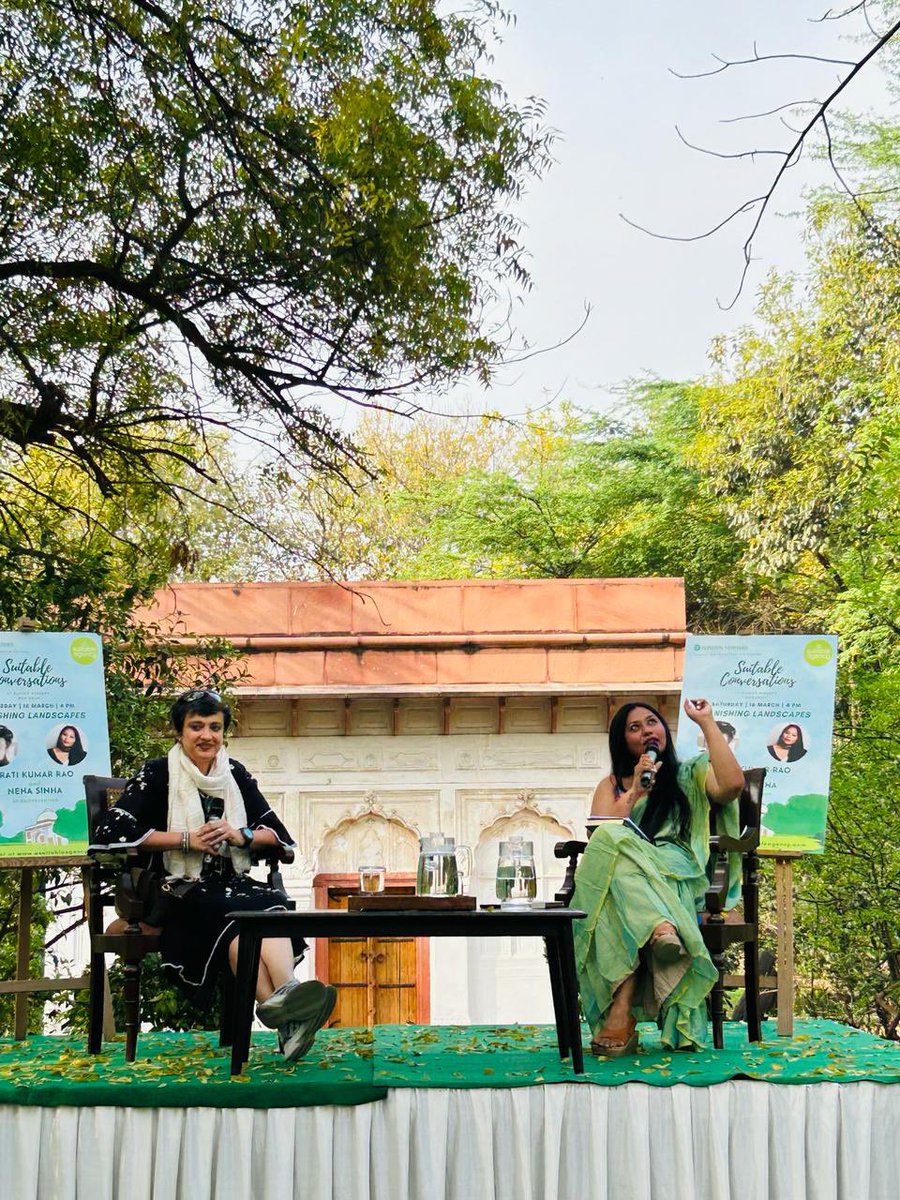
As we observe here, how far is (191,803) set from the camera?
434 cm

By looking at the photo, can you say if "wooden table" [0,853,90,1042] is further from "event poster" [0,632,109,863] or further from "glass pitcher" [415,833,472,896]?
"glass pitcher" [415,833,472,896]

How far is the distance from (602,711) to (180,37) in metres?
5.67

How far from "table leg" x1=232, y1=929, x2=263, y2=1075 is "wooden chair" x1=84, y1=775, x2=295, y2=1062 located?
0.44 m

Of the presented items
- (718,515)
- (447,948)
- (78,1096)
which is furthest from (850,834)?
(78,1096)

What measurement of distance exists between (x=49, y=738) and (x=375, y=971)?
209 inches

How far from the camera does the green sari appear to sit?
3.94 meters

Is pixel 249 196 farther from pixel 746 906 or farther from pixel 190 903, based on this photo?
pixel 746 906

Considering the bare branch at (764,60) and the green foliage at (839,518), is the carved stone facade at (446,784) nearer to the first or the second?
the green foliage at (839,518)

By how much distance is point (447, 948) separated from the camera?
10062 millimetres

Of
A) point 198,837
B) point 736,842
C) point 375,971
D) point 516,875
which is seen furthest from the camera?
point 375,971

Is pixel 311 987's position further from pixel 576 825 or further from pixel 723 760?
pixel 576 825

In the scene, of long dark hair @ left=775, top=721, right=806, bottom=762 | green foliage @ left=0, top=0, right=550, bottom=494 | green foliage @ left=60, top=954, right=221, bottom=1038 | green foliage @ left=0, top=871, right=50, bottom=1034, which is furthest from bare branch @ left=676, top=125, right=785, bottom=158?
green foliage @ left=0, top=871, right=50, bottom=1034

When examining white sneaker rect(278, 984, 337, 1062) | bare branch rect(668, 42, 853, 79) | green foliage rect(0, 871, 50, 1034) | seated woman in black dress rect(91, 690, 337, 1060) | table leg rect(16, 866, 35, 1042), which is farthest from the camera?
green foliage rect(0, 871, 50, 1034)

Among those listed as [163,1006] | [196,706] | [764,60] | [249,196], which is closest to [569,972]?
[196,706]
